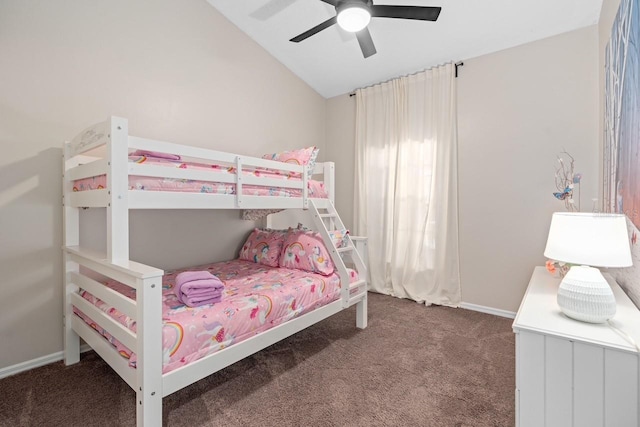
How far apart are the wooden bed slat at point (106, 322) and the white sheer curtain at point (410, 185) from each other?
111 inches

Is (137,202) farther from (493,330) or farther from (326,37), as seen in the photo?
(493,330)

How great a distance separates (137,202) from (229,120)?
176 cm

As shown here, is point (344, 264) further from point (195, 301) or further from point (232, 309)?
point (195, 301)

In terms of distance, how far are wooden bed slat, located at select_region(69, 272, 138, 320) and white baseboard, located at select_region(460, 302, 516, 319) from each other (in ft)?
10.0

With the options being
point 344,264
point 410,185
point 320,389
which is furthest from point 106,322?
point 410,185

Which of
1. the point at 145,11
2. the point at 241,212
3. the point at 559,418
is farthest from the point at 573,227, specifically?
the point at 145,11

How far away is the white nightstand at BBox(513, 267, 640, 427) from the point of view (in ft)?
3.16

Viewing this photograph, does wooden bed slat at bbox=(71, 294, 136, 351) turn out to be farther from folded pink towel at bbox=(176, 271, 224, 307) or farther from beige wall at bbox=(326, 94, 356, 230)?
beige wall at bbox=(326, 94, 356, 230)

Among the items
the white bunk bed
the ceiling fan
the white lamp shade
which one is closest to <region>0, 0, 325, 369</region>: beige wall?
the white bunk bed

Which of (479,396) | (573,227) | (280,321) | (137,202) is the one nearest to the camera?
Result: (573,227)

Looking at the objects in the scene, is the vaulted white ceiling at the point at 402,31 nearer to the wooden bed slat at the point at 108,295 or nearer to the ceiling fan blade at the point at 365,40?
the ceiling fan blade at the point at 365,40

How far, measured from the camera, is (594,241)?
1.23m

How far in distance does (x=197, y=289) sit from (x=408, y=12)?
88.4 inches

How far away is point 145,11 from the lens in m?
2.41
